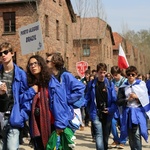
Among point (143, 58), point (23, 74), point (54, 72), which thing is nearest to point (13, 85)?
point (23, 74)

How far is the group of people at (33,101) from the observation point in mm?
5133

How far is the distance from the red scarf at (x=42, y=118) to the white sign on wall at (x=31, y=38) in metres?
4.88

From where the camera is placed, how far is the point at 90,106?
8141 mm

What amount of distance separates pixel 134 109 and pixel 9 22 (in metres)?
22.9

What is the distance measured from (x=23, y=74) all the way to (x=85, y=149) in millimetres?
4971

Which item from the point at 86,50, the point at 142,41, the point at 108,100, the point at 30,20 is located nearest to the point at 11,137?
the point at 108,100

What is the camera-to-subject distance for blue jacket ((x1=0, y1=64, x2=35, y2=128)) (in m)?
5.22

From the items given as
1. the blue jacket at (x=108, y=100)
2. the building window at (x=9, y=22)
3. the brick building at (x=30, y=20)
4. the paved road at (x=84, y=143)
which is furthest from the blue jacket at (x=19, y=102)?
the building window at (x=9, y=22)

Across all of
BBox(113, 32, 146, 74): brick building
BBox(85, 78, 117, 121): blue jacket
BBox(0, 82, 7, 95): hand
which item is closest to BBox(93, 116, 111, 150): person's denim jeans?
BBox(85, 78, 117, 121): blue jacket

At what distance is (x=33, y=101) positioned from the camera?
205 inches

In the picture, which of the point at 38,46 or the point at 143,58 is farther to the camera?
the point at 143,58

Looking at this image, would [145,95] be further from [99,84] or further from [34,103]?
Answer: [34,103]

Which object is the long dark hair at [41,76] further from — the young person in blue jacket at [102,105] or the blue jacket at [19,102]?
the young person in blue jacket at [102,105]

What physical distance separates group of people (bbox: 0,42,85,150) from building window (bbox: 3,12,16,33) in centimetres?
2394
